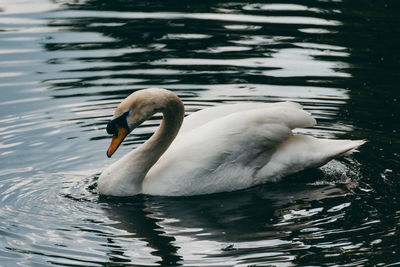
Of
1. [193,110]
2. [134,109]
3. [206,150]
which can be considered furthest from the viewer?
[193,110]

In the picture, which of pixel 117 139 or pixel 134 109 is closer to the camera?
pixel 134 109

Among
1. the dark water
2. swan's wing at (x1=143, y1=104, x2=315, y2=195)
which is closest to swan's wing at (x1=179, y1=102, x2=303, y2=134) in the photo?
swan's wing at (x1=143, y1=104, x2=315, y2=195)

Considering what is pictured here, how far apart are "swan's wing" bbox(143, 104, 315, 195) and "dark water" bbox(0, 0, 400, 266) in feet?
0.53

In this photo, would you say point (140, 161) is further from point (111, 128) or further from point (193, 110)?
point (193, 110)

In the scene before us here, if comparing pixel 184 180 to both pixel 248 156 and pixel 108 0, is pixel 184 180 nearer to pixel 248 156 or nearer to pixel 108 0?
pixel 248 156

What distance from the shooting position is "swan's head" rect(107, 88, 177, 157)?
355 inches

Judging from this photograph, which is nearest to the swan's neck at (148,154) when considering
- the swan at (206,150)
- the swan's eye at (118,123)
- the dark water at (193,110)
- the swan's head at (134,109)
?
the swan at (206,150)

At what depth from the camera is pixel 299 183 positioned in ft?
31.7

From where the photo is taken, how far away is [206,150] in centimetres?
916

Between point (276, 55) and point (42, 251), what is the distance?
7.22 m

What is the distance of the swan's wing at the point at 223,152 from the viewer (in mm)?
9141

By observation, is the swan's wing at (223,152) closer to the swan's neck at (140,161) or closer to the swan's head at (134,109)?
the swan's neck at (140,161)


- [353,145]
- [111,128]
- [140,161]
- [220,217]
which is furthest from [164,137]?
[353,145]

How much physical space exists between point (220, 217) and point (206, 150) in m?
0.81
